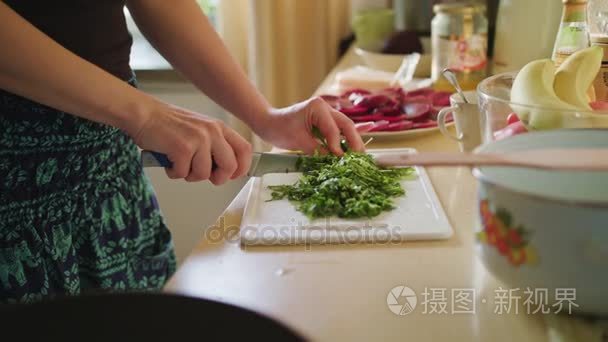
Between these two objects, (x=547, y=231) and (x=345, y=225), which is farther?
(x=345, y=225)

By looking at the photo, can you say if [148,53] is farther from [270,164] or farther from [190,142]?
[190,142]

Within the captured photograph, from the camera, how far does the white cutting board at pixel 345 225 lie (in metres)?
0.65

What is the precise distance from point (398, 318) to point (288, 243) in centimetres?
17

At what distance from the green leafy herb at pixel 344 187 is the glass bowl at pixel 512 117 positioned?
0.13 meters

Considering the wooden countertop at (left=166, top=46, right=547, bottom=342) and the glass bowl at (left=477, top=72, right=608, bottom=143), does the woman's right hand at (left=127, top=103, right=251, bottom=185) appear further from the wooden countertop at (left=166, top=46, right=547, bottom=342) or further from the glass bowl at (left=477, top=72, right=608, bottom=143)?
the glass bowl at (left=477, top=72, right=608, bottom=143)

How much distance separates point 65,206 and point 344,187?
38 cm

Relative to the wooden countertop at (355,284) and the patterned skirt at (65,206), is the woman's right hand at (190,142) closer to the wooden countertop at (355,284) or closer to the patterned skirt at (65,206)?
the wooden countertop at (355,284)

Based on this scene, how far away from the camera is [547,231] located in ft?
1.46

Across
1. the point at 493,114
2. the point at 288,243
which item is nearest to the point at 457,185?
the point at 493,114

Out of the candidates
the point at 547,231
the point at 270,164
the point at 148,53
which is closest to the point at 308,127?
the point at 270,164

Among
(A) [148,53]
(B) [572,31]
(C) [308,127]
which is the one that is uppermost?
(B) [572,31]

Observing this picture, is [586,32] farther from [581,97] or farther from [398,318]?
[398,318]

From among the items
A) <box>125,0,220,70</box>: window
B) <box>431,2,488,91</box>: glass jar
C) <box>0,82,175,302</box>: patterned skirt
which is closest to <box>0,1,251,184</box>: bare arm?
<box>0,82,175,302</box>: patterned skirt

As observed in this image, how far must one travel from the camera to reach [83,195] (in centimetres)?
86
